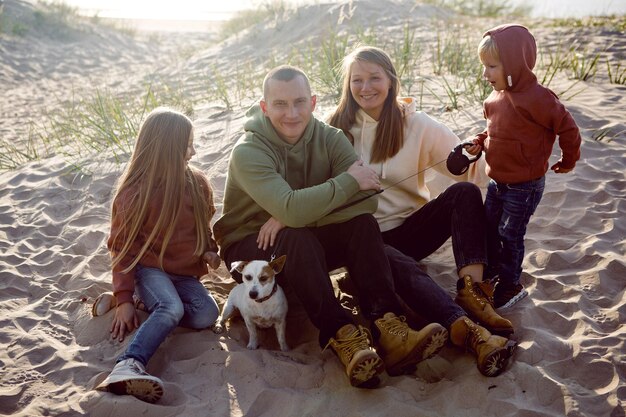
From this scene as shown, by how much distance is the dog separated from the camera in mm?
2967

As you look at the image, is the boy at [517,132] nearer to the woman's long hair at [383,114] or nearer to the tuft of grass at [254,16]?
the woman's long hair at [383,114]

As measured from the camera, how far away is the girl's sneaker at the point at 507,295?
3248 mm

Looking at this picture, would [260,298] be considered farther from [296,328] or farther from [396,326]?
[396,326]

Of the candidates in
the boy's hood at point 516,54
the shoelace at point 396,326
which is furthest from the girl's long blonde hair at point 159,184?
the boy's hood at point 516,54

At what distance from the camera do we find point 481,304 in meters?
2.99

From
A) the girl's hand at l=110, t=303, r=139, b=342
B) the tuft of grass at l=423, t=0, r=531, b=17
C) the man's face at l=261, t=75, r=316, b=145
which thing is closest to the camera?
the man's face at l=261, t=75, r=316, b=145

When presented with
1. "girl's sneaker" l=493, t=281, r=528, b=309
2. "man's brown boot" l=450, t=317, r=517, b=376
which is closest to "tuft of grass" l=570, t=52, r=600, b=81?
"girl's sneaker" l=493, t=281, r=528, b=309

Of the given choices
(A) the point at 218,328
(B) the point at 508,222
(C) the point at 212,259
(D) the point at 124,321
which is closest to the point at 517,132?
(B) the point at 508,222

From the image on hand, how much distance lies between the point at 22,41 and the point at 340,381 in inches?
505

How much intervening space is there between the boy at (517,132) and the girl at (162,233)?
5.62ft

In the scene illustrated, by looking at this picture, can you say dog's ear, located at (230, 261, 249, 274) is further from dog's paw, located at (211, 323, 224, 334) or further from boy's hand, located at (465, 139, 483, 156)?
boy's hand, located at (465, 139, 483, 156)

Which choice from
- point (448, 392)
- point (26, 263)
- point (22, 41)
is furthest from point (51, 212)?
point (22, 41)

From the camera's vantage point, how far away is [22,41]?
41.6 feet

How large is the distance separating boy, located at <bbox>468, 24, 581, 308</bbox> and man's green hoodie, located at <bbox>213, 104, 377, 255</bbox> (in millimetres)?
733
